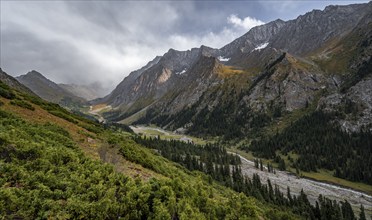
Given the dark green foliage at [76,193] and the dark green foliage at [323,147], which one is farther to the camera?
the dark green foliage at [323,147]

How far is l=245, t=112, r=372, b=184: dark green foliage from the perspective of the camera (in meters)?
111

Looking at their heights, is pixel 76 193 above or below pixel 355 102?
below

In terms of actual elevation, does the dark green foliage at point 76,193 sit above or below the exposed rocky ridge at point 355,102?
below

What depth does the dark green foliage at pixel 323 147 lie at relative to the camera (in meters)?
111

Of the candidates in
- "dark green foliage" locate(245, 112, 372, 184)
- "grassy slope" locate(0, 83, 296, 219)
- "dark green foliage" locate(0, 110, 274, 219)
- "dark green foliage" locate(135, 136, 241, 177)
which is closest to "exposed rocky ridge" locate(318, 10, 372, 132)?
"dark green foliage" locate(245, 112, 372, 184)

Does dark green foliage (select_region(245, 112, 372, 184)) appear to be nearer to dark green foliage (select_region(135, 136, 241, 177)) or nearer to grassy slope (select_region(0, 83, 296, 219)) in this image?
dark green foliage (select_region(135, 136, 241, 177))

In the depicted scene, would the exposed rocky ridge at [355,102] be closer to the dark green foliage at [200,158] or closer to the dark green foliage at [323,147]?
the dark green foliage at [323,147]

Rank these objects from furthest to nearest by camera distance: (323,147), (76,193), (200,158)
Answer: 1. (323,147)
2. (200,158)
3. (76,193)

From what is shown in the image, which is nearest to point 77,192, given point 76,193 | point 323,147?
point 76,193

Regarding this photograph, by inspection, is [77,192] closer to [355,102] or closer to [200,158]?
[200,158]

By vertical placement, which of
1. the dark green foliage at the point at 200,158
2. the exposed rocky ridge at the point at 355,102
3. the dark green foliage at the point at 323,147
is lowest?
the dark green foliage at the point at 200,158

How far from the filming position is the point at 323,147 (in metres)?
136

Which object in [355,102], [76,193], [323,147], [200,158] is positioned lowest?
[200,158]

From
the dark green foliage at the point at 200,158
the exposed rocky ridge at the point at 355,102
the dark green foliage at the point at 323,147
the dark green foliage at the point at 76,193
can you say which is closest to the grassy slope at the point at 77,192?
the dark green foliage at the point at 76,193
